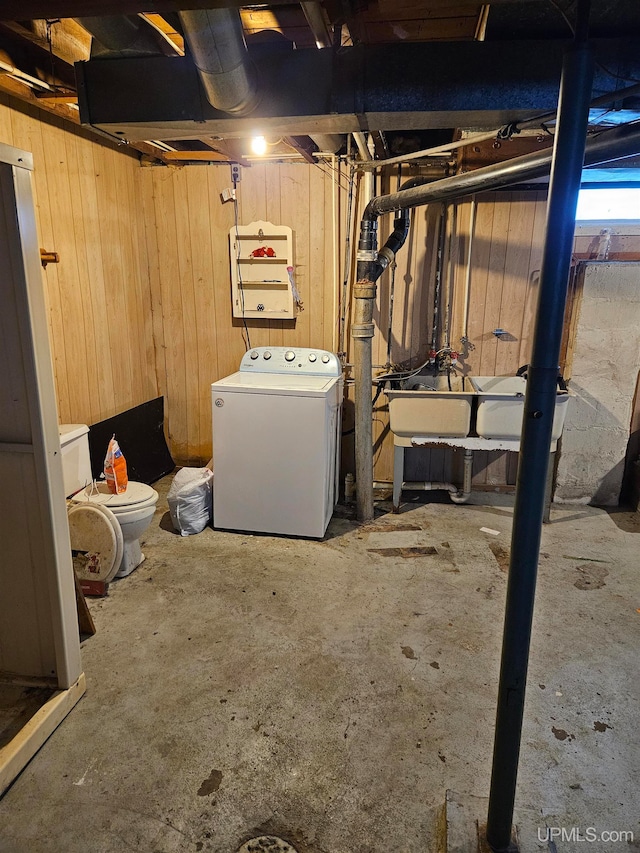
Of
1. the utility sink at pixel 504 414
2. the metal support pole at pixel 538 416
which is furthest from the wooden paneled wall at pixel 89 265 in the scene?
the metal support pole at pixel 538 416

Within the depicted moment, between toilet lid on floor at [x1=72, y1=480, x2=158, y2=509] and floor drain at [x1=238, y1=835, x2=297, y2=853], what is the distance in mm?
1644

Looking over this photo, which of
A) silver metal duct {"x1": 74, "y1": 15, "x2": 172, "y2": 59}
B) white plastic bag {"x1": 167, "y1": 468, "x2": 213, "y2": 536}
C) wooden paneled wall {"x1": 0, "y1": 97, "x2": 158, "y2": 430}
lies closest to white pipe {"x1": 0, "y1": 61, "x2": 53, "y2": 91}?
wooden paneled wall {"x1": 0, "y1": 97, "x2": 158, "y2": 430}

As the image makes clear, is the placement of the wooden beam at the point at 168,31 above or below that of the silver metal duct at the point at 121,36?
above

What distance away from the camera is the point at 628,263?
3.37 meters

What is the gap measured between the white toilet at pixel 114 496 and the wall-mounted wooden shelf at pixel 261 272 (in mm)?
1484

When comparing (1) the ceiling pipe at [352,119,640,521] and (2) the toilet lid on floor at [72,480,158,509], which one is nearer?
(1) the ceiling pipe at [352,119,640,521]

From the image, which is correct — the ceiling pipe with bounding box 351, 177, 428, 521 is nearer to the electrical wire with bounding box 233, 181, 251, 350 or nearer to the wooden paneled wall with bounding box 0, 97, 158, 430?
the electrical wire with bounding box 233, 181, 251, 350

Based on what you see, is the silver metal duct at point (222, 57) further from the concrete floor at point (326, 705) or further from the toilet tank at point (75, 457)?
the concrete floor at point (326, 705)

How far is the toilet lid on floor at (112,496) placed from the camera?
8.84 feet

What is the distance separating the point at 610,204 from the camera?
11.2 ft

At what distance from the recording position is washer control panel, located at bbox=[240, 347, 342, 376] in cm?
348

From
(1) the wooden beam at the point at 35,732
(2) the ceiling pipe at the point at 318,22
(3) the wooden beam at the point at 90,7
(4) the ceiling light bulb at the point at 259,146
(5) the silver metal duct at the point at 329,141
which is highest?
(2) the ceiling pipe at the point at 318,22

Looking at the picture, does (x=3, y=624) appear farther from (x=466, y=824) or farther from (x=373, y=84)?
(x=373, y=84)

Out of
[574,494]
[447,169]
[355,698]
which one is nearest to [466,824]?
[355,698]
